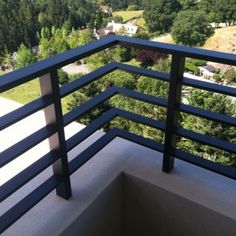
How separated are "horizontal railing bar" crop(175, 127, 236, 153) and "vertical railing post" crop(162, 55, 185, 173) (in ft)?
0.15

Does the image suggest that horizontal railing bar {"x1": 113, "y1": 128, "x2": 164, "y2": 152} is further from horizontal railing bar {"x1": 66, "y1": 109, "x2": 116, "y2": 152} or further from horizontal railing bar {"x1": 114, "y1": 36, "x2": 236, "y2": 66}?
horizontal railing bar {"x1": 114, "y1": 36, "x2": 236, "y2": 66}

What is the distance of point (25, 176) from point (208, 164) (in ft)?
2.74

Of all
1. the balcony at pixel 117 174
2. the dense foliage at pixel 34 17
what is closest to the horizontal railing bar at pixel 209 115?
the balcony at pixel 117 174

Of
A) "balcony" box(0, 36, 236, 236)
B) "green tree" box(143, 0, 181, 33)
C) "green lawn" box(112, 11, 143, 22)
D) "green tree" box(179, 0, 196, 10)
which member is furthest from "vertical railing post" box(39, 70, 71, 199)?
"green lawn" box(112, 11, 143, 22)

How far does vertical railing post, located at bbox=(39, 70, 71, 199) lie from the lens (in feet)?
3.73

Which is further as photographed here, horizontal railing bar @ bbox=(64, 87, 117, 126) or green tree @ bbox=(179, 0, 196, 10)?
green tree @ bbox=(179, 0, 196, 10)

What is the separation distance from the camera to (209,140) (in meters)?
1.42

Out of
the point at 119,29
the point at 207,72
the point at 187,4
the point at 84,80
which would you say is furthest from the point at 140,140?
the point at 187,4

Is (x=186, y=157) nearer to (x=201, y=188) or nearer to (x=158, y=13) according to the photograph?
(x=201, y=188)

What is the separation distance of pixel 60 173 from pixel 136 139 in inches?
20.5

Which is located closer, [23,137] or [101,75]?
[101,75]

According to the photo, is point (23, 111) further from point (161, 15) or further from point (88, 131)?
point (161, 15)

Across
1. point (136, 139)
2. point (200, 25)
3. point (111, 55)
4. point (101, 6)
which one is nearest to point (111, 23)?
point (101, 6)

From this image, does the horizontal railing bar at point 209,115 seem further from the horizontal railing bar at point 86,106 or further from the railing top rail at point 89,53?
the horizontal railing bar at point 86,106
